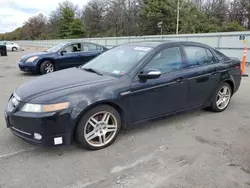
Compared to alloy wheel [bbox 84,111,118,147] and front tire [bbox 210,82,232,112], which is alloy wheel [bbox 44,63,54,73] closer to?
alloy wheel [bbox 84,111,118,147]

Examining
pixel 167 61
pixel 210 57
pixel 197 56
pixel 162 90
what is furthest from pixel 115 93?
pixel 210 57

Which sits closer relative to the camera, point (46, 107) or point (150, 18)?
point (46, 107)

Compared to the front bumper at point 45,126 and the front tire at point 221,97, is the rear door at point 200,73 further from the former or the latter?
the front bumper at point 45,126

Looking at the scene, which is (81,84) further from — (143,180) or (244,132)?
(244,132)

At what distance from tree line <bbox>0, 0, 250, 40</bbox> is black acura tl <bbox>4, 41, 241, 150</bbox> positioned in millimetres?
32077

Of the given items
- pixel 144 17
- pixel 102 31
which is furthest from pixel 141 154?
pixel 102 31

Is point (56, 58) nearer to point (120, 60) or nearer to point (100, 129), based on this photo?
point (120, 60)

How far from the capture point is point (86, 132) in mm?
2865

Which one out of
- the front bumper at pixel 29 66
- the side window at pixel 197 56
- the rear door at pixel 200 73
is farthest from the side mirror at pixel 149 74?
the front bumper at pixel 29 66

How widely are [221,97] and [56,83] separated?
321 cm

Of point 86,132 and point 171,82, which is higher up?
point 171,82

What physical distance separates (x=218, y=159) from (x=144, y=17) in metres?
40.9

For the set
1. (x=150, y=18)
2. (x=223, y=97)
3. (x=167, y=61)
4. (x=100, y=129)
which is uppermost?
(x=150, y=18)

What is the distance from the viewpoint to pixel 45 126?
A: 255 cm
